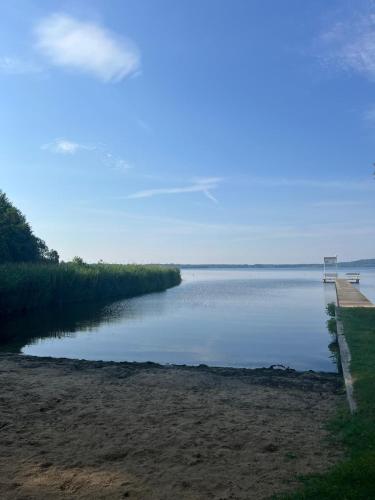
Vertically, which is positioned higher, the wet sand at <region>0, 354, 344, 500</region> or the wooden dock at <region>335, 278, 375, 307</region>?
the wooden dock at <region>335, 278, 375, 307</region>

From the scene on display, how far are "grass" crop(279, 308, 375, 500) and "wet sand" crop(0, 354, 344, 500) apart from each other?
0.21 meters

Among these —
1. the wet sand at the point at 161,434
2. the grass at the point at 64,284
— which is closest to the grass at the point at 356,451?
the wet sand at the point at 161,434

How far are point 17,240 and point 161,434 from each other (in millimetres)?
36429

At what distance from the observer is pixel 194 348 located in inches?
586

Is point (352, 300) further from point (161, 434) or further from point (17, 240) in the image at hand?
point (17, 240)

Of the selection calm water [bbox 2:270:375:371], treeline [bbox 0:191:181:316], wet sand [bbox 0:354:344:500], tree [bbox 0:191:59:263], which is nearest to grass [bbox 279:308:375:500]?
wet sand [bbox 0:354:344:500]

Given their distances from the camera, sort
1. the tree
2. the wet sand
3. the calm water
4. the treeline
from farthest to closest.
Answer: the tree
the treeline
the calm water
the wet sand

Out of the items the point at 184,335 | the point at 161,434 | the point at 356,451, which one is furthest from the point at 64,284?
the point at 356,451

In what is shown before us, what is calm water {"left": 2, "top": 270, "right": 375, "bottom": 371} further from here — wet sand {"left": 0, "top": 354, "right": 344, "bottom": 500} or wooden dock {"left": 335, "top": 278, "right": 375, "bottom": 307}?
wet sand {"left": 0, "top": 354, "right": 344, "bottom": 500}

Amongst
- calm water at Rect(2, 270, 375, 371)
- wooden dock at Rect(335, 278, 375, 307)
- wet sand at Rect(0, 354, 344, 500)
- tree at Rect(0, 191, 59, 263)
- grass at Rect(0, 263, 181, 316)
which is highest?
tree at Rect(0, 191, 59, 263)

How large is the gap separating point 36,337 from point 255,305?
15.6 meters

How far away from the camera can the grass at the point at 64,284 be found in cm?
2481

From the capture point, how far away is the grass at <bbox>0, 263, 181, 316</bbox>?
24.8 m

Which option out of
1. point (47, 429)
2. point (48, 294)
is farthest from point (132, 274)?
point (47, 429)
